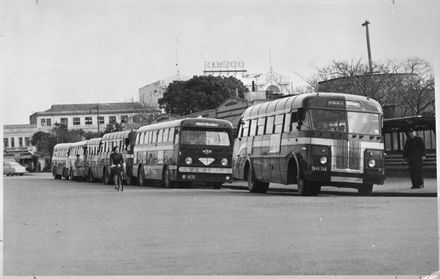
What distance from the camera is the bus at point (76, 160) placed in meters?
44.7

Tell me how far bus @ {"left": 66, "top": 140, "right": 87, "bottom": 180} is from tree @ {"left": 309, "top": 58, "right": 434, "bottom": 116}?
606 inches

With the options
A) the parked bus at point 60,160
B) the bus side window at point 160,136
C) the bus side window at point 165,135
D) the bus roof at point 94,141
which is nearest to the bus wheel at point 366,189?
the bus side window at point 165,135

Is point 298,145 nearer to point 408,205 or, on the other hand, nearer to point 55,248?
point 408,205

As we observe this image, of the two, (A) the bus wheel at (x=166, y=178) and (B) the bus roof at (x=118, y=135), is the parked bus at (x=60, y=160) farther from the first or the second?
(A) the bus wheel at (x=166, y=178)

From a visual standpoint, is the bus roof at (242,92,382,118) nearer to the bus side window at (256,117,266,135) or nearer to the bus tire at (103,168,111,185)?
the bus side window at (256,117,266,135)

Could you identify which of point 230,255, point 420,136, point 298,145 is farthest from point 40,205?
point 230,255

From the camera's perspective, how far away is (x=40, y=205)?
64.0 ft

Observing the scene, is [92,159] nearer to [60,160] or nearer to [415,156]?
[60,160]

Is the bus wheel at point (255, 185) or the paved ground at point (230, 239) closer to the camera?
the paved ground at point (230, 239)

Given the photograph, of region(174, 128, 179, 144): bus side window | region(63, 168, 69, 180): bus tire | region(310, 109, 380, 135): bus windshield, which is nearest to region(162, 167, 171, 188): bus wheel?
region(174, 128, 179, 144): bus side window

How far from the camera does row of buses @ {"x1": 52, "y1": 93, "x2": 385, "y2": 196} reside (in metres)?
18.9

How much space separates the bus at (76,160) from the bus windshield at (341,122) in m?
26.1

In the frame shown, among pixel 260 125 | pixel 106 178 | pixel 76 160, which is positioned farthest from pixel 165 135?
pixel 76 160

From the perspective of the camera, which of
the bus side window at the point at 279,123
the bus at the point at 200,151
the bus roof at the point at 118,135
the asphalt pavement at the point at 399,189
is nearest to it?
the asphalt pavement at the point at 399,189
